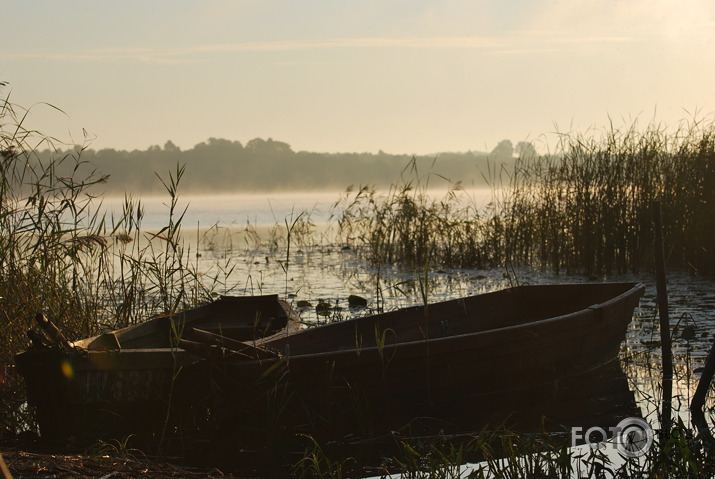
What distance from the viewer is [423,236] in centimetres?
1225

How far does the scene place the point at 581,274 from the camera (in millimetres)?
11102

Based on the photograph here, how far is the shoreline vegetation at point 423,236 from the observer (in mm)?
5512

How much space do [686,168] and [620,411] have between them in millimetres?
5660

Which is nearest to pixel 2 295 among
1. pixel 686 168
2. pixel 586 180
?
pixel 586 180

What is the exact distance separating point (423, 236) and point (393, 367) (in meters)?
7.19

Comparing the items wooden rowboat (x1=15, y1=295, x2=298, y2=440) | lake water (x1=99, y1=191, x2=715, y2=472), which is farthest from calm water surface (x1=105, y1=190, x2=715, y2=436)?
wooden rowboat (x1=15, y1=295, x2=298, y2=440)

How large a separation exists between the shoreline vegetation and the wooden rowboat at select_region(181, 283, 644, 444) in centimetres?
40

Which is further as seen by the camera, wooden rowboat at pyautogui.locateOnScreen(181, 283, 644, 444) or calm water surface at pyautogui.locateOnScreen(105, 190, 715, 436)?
calm water surface at pyautogui.locateOnScreen(105, 190, 715, 436)

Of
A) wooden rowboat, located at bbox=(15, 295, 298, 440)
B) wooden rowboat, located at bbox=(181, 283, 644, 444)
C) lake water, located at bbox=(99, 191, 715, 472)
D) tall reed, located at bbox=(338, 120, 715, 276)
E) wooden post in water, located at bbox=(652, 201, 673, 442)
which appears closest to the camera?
wooden rowboat, located at bbox=(15, 295, 298, 440)

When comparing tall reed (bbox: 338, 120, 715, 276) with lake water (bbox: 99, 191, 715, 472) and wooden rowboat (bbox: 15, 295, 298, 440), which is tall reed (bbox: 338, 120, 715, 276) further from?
wooden rowboat (bbox: 15, 295, 298, 440)

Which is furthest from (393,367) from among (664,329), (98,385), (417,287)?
(417,287)

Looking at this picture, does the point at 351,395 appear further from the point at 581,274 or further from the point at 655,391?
the point at 581,274

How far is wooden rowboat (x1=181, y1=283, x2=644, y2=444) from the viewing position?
4863 mm

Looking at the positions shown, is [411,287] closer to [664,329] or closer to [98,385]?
[664,329]
